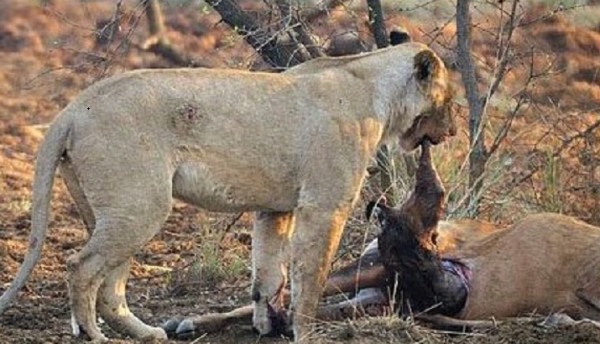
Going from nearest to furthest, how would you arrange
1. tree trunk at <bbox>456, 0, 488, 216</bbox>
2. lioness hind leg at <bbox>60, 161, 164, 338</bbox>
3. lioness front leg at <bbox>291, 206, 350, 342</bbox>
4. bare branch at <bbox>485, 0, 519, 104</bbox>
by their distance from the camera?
lioness hind leg at <bbox>60, 161, 164, 338</bbox>, lioness front leg at <bbox>291, 206, 350, 342</bbox>, bare branch at <bbox>485, 0, 519, 104</bbox>, tree trunk at <bbox>456, 0, 488, 216</bbox>

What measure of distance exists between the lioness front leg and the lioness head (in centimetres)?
90

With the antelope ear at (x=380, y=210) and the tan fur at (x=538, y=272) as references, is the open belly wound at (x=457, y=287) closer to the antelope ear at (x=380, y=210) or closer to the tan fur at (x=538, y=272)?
the tan fur at (x=538, y=272)

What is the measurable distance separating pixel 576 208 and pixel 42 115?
7.01 metres

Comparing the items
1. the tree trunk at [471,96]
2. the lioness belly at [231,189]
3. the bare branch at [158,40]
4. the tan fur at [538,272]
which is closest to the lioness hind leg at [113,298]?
the lioness belly at [231,189]

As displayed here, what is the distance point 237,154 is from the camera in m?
7.18

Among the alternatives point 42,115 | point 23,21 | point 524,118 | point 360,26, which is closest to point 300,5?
point 360,26

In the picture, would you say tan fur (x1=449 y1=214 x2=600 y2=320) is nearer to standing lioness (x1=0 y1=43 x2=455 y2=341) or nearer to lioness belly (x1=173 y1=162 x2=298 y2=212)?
standing lioness (x1=0 y1=43 x2=455 y2=341)

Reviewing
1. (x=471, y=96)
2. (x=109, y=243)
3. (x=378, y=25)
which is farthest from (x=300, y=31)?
(x=109, y=243)

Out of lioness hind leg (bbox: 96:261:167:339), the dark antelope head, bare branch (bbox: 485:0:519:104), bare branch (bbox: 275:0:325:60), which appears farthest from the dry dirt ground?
bare branch (bbox: 485:0:519:104)

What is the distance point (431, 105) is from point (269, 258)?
117 cm

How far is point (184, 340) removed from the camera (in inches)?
294

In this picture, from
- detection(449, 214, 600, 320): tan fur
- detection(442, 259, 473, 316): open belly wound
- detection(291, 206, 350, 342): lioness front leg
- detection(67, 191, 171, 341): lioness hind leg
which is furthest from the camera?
detection(442, 259, 473, 316): open belly wound

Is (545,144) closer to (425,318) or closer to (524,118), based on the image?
(524,118)

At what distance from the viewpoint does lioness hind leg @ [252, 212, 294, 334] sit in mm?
7684
